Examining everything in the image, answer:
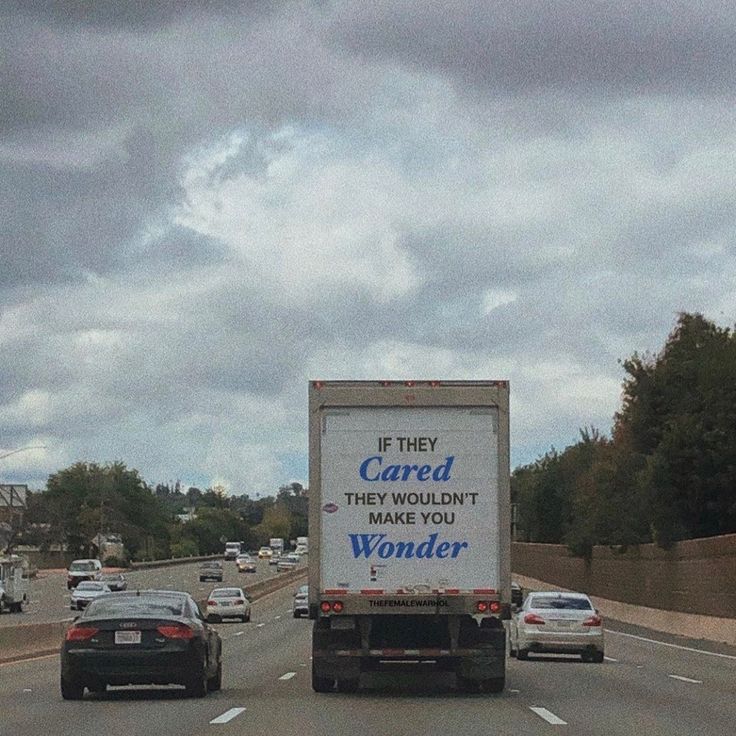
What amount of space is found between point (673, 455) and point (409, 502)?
44.7 metres

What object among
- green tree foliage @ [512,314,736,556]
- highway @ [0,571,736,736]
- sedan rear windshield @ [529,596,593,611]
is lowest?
highway @ [0,571,736,736]

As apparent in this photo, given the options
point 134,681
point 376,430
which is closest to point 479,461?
point 376,430

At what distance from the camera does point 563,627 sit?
33031 mm

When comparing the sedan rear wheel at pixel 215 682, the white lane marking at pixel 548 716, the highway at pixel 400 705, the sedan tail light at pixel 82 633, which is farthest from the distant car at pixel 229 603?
the white lane marking at pixel 548 716

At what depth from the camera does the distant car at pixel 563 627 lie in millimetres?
32969

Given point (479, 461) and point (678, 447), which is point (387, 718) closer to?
point (479, 461)

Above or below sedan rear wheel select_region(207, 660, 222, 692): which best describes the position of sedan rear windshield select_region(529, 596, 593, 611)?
above

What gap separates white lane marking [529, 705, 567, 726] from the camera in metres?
18.2

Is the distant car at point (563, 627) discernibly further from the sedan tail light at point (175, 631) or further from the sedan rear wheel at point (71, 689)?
the sedan rear wheel at point (71, 689)

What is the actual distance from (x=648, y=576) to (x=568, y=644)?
36227 millimetres

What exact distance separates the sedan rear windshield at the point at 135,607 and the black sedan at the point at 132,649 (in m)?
0.01

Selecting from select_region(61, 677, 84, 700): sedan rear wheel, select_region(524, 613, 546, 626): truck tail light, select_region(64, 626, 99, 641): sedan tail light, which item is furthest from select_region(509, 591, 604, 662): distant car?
select_region(64, 626, 99, 641): sedan tail light

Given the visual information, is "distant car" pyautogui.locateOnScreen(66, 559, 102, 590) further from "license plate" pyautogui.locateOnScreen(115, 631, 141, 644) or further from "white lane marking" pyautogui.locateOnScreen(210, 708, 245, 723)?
"white lane marking" pyautogui.locateOnScreen(210, 708, 245, 723)

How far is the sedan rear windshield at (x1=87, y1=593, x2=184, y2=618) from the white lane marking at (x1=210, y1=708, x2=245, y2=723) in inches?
93.7
